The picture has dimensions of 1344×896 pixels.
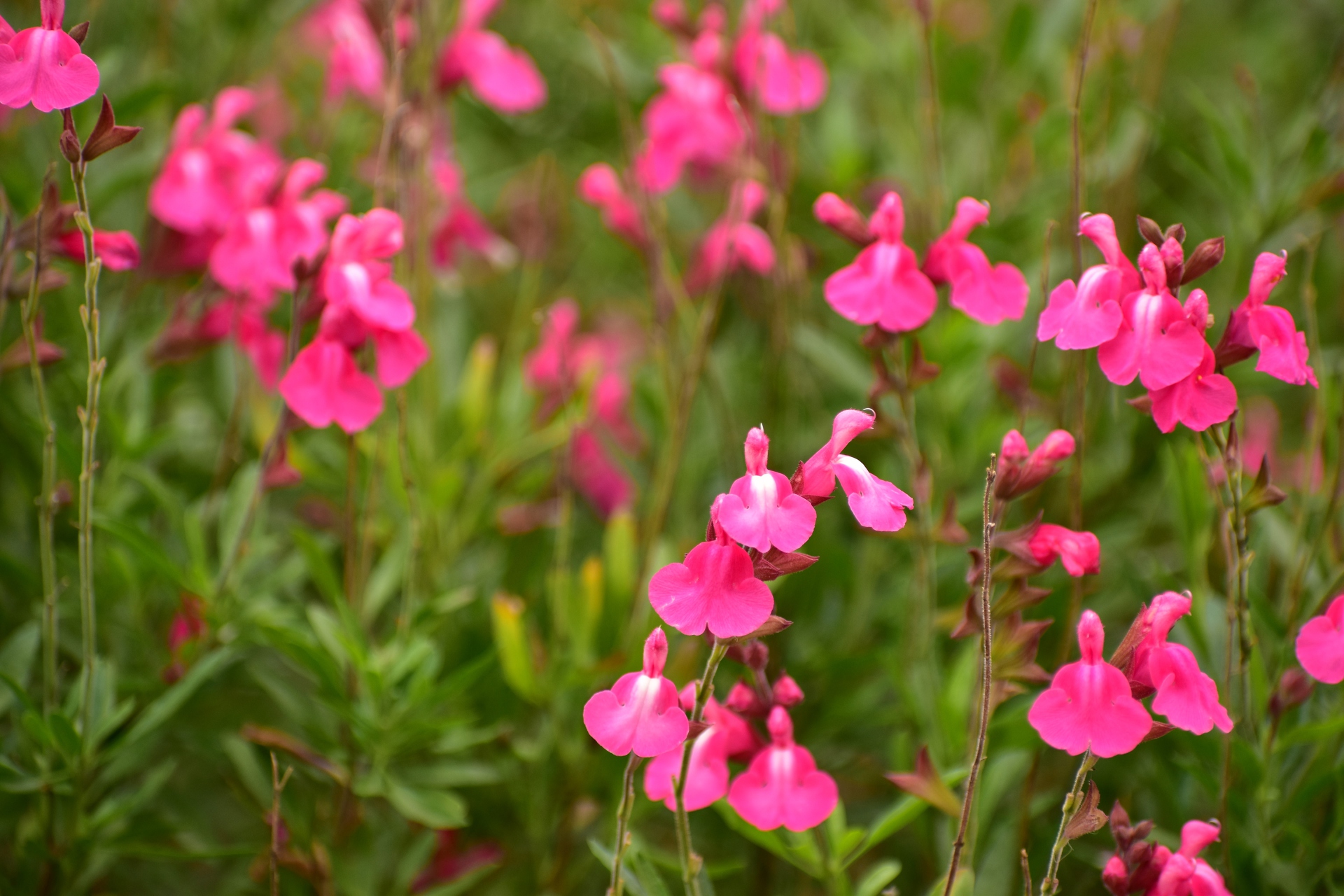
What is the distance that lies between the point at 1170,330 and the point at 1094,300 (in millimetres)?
58

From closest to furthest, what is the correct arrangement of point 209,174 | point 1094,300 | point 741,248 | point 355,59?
point 1094,300 → point 209,174 → point 741,248 → point 355,59

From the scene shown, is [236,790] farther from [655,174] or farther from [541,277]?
[541,277]

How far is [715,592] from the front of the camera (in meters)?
0.69

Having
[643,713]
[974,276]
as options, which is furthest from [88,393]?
[974,276]

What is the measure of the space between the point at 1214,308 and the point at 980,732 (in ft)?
3.30

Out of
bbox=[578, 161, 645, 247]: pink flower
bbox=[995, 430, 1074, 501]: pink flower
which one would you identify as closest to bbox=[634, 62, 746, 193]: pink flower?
bbox=[578, 161, 645, 247]: pink flower

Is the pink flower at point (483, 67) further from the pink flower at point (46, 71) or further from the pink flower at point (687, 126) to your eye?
the pink flower at point (46, 71)

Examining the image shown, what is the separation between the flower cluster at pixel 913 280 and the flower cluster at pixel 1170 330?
98mm

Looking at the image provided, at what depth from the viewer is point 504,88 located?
1.52m

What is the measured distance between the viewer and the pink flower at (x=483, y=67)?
1.52m

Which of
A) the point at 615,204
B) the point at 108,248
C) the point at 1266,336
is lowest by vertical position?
the point at 615,204

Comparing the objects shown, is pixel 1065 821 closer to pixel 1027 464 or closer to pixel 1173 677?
pixel 1173 677

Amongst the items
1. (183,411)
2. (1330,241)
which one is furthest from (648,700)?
(1330,241)

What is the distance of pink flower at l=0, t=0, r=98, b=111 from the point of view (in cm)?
76
